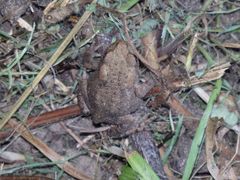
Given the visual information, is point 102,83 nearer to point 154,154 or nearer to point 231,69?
point 154,154

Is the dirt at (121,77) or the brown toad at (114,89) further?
the dirt at (121,77)

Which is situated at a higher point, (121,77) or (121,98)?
(121,77)

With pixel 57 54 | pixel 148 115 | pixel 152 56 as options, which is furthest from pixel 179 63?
pixel 57 54

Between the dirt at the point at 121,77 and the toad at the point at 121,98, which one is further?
the dirt at the point at 121,77
